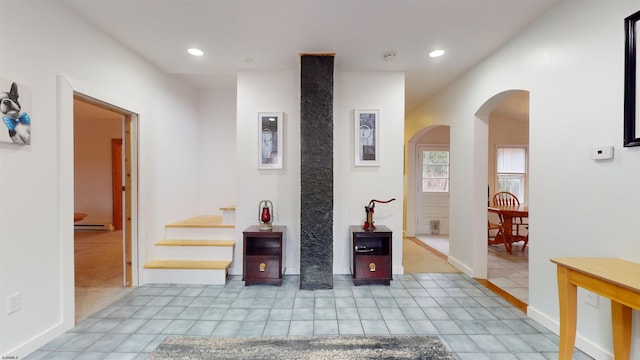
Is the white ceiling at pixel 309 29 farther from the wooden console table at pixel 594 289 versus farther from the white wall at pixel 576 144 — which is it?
the wooden console table at pixel 594 289

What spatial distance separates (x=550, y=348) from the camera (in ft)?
6.28

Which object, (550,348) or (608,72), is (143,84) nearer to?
(608,72)

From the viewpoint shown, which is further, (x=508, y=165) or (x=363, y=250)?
(x=508, y=165)

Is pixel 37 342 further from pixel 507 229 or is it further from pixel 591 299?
pixel 507 229

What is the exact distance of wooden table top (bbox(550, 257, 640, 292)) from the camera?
51.9 inches

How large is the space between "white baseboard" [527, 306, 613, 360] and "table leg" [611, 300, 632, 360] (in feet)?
0.58

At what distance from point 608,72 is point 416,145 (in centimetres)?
404

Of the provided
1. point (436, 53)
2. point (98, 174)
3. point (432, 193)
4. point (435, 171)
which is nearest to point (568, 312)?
point (436, 53)

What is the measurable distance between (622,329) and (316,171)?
99.8 inches

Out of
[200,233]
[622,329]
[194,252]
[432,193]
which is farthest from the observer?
[432,193]

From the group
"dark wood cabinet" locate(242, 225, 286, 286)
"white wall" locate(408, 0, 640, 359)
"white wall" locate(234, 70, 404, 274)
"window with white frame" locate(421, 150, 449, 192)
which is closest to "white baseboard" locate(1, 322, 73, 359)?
"dark wood cabinet" locate(242, 225, 286, 286)

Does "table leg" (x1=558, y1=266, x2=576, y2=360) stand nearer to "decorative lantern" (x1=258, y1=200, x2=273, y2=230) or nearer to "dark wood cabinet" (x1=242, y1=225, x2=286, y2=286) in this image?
"dark wood cabinet" (x1=242, y1=225, x2=286, y2=286)

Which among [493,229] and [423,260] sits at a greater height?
[493,229]

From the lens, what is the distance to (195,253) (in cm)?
325
